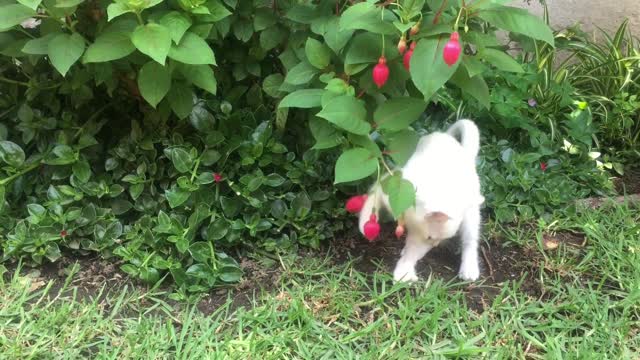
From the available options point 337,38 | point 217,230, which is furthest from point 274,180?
point 337,38

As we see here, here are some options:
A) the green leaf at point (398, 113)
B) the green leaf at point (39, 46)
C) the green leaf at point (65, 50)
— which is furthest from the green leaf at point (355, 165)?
the green leaf at point (39, 46)

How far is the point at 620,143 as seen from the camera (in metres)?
3.15

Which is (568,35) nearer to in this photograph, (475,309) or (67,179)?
(475,309)

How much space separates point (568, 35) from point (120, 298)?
2921mm

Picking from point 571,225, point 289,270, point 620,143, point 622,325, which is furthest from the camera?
point 620,143

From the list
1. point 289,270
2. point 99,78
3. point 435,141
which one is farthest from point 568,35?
point 99,78

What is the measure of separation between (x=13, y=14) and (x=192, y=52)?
1.80 feet

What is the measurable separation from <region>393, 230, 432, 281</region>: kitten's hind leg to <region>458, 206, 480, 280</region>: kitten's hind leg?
0.50ft

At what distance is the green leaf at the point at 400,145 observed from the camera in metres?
1.80

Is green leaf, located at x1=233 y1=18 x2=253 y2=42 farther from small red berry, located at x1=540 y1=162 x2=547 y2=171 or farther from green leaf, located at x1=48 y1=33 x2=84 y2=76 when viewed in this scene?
small red berry, located at x1=540 y1=162 x2=547 y2=171

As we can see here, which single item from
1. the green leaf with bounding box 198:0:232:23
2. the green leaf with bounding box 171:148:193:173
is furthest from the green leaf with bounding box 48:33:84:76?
the green leaf with bounding box 171:148:193:173

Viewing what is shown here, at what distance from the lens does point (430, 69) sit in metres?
1.47

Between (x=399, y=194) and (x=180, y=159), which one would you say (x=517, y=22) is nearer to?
(x=399, y=194)

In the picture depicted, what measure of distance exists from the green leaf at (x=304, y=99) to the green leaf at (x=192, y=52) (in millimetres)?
263
